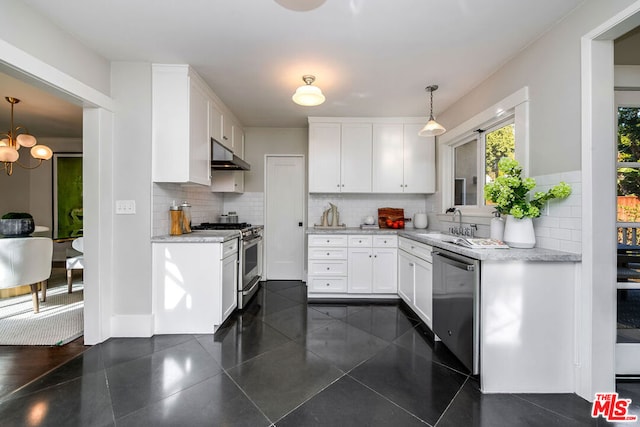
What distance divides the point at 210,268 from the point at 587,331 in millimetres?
2773

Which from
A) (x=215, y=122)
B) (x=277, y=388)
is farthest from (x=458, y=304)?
(x=215, y=122)

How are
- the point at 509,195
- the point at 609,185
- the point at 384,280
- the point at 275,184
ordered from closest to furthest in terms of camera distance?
the point at 609,185 < the point at 509,195 < the point at 384,280 < the point at 275,184

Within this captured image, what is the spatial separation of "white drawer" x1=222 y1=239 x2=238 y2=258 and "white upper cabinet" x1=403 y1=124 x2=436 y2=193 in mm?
2378

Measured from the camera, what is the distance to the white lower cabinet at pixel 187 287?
2.38 metres

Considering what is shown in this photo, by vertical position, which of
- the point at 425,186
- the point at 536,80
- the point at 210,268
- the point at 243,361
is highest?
the point at 536,80

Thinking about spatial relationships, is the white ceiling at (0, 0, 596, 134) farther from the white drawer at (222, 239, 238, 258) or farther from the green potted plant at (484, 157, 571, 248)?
the white drawer at (222, 239, 238, 258)

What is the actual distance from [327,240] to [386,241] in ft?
2.47

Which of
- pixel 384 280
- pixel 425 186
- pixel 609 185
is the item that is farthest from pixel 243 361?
pixel 425 186

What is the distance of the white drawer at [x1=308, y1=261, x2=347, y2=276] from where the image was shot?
131 inches

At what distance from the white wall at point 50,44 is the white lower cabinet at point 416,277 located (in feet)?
10.7

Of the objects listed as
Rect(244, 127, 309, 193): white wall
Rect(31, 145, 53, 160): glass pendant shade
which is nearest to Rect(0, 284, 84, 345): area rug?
Rect(31, 145, 53, 160): glass pendant shade

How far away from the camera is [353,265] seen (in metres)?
3.32

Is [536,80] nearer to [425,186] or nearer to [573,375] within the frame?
[425,186]

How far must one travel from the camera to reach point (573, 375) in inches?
63.7
